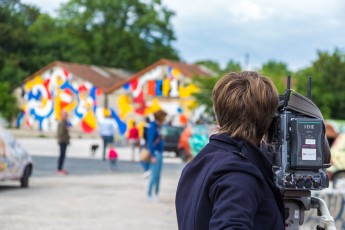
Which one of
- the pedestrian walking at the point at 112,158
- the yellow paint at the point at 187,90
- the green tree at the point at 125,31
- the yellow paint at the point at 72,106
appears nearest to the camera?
the pedestrian walking at the point at 112,158

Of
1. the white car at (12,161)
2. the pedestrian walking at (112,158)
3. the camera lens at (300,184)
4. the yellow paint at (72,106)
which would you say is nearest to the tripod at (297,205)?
the camera lens at (300,184)

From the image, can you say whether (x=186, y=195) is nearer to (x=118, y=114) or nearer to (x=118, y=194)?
(x=118, y=194)

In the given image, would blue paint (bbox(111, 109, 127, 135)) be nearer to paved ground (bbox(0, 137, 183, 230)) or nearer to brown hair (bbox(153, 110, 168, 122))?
paved ground (bbox(0, 137, 183, 230))

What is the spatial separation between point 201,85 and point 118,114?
417 inches

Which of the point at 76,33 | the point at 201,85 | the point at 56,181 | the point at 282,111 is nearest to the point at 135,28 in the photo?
the point at 76,33

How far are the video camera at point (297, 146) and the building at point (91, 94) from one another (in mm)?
57133

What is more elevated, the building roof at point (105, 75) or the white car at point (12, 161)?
the building roof at point (105, 75)

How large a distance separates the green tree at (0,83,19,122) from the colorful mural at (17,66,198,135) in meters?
1.13

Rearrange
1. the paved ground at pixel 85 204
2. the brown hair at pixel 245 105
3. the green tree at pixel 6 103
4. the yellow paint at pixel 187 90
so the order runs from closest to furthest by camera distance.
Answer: the brown hair at pixel 245 105 → the paved ground at pixel 85 204 → the yellow paint at pixel 187 90 → the green tree at pixel 6 103

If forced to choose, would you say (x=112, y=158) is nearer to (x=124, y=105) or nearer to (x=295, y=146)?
(x=295, y=146)

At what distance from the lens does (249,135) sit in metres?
2.93

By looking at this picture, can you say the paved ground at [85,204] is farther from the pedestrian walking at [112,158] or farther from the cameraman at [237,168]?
the cameraman at [237,168]

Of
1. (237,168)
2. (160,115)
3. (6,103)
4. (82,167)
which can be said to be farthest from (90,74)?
(237,168)

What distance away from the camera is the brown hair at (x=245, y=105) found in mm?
2906
